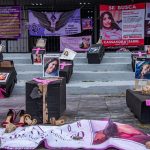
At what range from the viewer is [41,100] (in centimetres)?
839

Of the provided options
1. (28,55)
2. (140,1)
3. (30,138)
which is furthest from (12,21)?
(30,138)

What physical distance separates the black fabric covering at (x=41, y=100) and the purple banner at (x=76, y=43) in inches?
293

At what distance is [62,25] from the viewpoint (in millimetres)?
16047

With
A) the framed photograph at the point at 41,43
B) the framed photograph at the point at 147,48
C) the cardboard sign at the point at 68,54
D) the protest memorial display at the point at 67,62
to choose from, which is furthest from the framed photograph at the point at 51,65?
the framed photograph at the point at 147,48

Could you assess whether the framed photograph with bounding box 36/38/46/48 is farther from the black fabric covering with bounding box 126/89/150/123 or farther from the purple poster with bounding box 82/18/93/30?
the black fabric covering with bounding box 126/89/150/123

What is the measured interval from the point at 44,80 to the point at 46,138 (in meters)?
2.01

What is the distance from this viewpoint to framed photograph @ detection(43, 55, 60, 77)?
414 inches

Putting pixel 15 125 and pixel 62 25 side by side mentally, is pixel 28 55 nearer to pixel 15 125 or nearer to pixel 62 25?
pixel 62 25

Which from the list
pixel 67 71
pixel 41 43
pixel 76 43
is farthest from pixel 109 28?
pixel 67 71

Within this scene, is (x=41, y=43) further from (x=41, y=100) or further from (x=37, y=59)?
(x=41, y=100)

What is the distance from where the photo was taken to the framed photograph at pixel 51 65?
10.5m

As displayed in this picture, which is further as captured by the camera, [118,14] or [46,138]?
[118,14]

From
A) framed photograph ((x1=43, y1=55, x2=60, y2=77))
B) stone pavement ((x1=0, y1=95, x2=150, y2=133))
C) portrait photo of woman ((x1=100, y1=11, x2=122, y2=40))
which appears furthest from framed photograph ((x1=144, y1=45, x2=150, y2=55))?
framed photograph ((x1=43, y1=55, x2=60, y2=77))

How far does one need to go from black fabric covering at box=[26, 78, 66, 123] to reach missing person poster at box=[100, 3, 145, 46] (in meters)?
7.57
